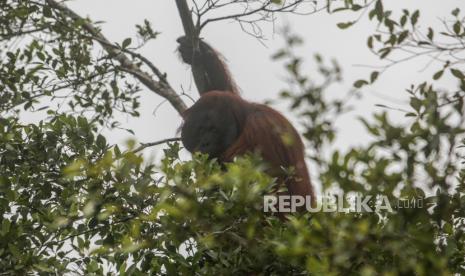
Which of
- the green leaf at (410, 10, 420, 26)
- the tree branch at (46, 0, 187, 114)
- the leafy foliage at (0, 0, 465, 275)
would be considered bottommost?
the leafy foliage at (0, 0, 465, 275)

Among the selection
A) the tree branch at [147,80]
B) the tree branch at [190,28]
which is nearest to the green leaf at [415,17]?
the tree branch at [190,28]

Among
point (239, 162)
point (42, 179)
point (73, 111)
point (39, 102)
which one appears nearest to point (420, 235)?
point (239, 162)

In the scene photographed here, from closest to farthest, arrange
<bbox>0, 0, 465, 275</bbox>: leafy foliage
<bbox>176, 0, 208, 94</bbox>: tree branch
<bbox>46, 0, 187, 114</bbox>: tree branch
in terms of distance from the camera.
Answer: <bbox>0, 0, 465, 275</bbox>: leafy foliage
<bbox>176, 0, 208, 94</bbox>: tree branch
<bbox>46, 0, 187, 114</bbox>: tree branch

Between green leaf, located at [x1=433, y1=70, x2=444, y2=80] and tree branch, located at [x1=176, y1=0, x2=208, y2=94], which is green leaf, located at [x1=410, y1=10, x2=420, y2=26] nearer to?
green leaf, located at [x1=433, y1=70, x2=444, y2=80]

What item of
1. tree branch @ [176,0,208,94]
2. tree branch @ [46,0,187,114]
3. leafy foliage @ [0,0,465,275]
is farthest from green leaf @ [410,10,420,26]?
tree branch @ [46,0,187,114]

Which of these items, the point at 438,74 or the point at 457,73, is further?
the point at 438,74

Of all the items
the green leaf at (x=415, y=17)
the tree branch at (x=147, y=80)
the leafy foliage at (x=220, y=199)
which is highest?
the tree branch at (x=147, y=80)

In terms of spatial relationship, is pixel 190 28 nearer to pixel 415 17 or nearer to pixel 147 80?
pixel 147 80

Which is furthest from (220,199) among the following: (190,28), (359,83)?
(190,28)

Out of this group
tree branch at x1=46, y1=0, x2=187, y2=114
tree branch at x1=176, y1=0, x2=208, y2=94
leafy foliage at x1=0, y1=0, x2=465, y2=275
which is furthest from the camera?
tree branch at x1=46, y1=0, x2=187, y2=114

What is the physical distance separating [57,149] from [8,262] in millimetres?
1066

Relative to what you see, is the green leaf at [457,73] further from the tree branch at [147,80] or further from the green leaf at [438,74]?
the tree branch at [147,80]

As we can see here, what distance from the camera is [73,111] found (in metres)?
6.91

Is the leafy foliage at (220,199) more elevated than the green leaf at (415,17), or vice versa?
the green leaf at (415,17)
